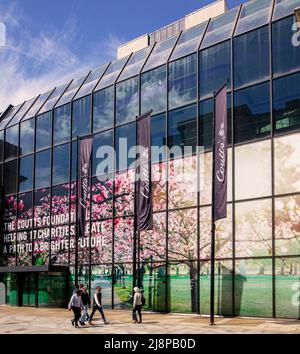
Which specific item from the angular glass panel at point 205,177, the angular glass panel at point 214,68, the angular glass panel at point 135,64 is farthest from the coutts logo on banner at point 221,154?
the angular glass panel at point 135,64

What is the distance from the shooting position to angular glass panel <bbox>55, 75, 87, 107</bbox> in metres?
37.6

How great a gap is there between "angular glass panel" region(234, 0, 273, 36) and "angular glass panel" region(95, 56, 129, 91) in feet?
29.8

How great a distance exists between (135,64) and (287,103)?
11.9 meters

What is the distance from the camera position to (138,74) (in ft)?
108

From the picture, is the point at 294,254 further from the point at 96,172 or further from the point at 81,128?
the point at 81,128

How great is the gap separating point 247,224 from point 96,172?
11470 millimetres

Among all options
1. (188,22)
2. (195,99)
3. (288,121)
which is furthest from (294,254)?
(188,22)

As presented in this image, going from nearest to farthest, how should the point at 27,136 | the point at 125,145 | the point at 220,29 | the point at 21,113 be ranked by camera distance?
the point at 220,29 → the point at 125,145 → the point at 27,136 → the point at 21,113

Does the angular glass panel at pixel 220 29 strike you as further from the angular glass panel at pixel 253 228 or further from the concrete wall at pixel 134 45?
the concrete wall at pixel 134 45

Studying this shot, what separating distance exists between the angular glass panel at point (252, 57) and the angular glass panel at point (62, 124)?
13.3m

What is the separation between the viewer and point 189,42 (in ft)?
103

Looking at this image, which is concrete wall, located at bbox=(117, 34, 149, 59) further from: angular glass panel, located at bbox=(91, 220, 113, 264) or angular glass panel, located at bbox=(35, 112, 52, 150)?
angular glass panel, located at bbox=(91, 220, 113, 264)

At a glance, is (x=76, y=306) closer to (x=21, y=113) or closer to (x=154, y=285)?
(x=154, y=285)

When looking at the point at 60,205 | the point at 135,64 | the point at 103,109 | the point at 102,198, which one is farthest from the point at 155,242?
the point at 135,64
